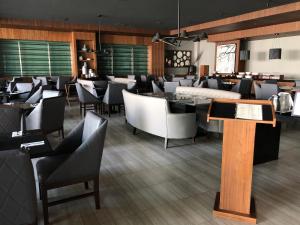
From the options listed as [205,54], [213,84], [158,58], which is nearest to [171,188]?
[213,84]

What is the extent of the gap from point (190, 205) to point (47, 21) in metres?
9.02

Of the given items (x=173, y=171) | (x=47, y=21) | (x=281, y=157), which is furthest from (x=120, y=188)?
(x=47, y=21)

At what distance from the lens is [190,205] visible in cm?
236

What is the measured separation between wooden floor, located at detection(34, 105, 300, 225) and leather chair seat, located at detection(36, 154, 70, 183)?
0.45 meters

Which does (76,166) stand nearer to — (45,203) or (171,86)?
(45,203)

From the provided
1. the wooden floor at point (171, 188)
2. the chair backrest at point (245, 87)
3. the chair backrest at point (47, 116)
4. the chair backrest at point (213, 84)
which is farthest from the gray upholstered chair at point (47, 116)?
the chair backrest at point (245, 87)

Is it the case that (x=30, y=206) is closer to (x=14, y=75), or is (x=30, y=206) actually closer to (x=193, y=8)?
(x=193, y=8)

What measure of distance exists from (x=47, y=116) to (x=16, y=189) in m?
2.31

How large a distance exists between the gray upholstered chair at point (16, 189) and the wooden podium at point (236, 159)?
4.55 ft

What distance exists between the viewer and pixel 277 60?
30.8 ft

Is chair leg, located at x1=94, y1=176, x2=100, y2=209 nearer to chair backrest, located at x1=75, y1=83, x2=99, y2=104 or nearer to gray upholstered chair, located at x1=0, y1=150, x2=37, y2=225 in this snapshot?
gray upholstered chair, located at x1=0, y1=150, x2=37, y2=225

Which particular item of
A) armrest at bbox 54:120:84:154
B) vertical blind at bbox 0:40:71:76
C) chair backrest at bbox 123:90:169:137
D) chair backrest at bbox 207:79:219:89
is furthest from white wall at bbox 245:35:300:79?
armrest at bbox 54:120:84:154

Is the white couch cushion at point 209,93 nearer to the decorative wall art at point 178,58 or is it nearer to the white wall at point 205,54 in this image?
the white wall at point 205,54

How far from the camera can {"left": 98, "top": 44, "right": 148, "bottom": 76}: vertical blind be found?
37.8 feet
